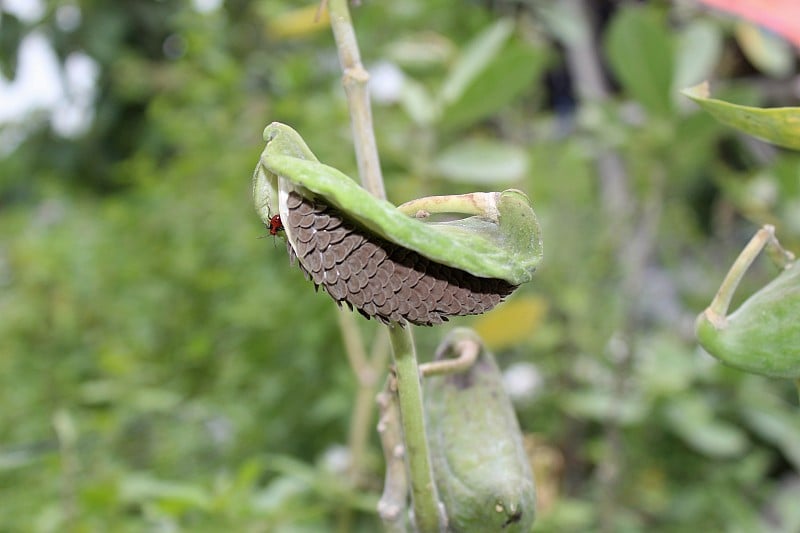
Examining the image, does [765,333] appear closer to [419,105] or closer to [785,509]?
[419,105]

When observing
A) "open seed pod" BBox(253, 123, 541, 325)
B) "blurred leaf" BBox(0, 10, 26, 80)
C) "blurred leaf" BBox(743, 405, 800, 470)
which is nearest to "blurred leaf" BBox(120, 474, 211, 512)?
"open seed pod" BBox(253, 123, 541, 325)

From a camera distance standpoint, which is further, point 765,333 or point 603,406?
point 603,406

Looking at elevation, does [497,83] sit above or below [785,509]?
above

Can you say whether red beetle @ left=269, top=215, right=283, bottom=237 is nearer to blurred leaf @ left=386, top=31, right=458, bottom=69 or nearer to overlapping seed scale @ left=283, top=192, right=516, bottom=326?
overlapping seed scale @ left=283, top=192, right=516, bottom=326

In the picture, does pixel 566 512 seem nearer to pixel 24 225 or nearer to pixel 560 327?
pixel 560 327

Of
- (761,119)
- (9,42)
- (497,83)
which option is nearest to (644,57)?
(497,83)

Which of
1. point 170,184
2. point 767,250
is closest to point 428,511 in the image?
point 767,250
